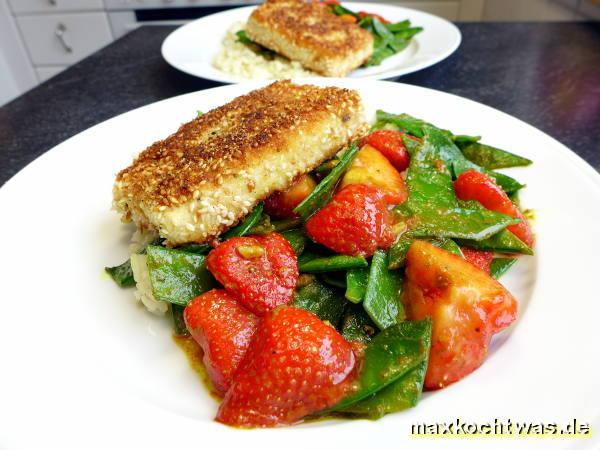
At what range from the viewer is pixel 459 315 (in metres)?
1.36

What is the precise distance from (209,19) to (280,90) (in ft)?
8.72

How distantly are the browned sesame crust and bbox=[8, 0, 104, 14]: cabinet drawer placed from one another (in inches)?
145

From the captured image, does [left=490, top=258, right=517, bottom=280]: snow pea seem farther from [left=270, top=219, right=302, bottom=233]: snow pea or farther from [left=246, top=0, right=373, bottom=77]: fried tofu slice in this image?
[left=246, top=0, right=373, bottom=77]: fried tofu slice

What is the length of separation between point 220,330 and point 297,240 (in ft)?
1.70

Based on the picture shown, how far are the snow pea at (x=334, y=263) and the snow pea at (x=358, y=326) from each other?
15 cm

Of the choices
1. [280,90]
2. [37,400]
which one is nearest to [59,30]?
[280,90]

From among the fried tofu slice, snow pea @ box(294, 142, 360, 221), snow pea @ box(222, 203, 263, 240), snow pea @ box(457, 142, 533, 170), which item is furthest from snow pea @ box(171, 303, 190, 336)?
the fried tofu slice

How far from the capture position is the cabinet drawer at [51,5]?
21.2 ft

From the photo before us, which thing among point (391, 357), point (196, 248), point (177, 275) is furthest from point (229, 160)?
point (391, 357)

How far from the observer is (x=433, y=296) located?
143 centimetres

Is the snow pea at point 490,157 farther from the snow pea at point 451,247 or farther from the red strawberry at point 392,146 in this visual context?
the snow pea at point 451,247

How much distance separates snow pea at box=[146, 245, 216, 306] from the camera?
5.32ft

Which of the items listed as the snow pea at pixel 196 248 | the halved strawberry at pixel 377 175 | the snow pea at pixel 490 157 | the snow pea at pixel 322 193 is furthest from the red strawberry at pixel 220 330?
the snow pea at pixel 490 157

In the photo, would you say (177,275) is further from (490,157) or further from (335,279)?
(490,157)
